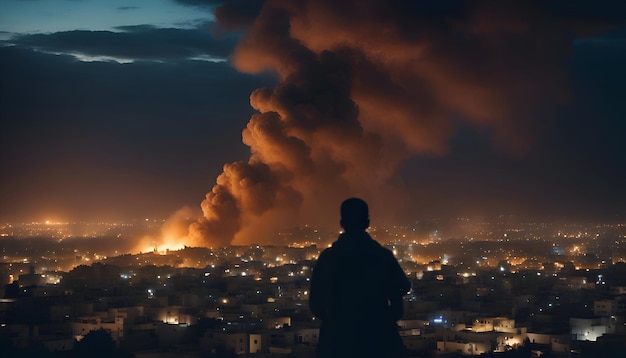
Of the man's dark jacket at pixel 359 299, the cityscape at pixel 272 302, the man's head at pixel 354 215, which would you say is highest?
the cityscape at pixel 272 302

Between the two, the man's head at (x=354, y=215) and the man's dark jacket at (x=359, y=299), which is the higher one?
the man's head at (x=354, y=215)

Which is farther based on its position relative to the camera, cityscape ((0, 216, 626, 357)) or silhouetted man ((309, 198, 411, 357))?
cityscape ((0, 216, 626, 357))

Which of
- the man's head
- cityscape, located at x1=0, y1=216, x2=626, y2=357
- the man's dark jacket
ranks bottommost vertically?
the man's dark jacket

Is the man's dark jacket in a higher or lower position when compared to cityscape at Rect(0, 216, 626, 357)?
lower

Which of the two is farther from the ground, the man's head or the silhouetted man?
the man's head

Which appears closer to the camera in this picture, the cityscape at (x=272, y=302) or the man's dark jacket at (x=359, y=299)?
the man's dark jacket at (x=359, y=299)

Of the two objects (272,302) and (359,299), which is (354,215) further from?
(272,302)
